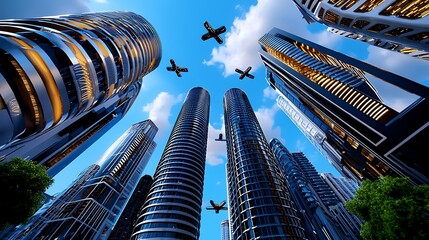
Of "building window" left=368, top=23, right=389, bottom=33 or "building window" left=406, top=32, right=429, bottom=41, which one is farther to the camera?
"building window" left=368, top=23, right=389, bottom=33

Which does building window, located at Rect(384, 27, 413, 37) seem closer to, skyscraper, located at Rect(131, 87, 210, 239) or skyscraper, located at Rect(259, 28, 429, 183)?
skyscraper, located at Rect(259, 28, 429, 183)

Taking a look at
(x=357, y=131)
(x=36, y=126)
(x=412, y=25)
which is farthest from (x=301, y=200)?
(x=36, y=126)

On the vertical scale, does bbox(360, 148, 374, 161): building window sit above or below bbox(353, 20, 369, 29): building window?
below

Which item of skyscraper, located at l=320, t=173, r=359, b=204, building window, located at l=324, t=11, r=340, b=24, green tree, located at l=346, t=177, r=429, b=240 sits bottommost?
green tree, located at l=346, t=177, r=429, b=240

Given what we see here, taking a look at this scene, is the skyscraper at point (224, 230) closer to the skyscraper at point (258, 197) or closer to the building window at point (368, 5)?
the skyscraper at point (258, 197)

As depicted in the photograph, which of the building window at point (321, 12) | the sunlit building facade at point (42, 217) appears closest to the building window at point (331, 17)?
the building window at point (321, 12)

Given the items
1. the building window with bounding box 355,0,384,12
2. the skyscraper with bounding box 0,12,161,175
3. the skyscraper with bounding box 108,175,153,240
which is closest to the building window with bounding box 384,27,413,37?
the building window with bounding box 355,0,384,12

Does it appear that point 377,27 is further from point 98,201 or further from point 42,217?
point 42,217
